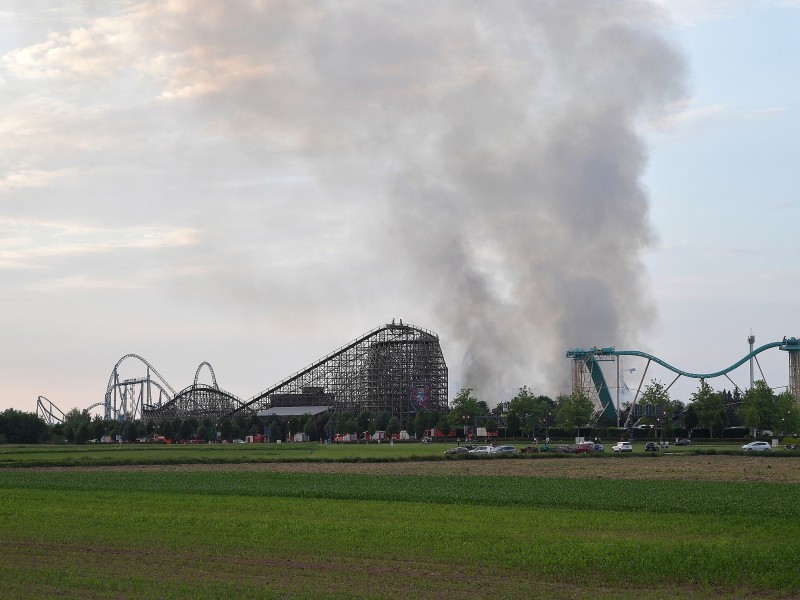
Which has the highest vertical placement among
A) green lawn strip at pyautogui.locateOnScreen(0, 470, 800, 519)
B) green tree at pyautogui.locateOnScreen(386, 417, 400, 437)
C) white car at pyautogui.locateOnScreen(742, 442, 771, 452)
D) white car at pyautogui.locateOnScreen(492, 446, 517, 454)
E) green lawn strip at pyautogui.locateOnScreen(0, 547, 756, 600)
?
green tree at pyautogui.locateOnScreen(386, 417, 400, 437)

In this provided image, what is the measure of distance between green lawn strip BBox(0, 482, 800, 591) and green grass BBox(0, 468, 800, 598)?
6 centimetres

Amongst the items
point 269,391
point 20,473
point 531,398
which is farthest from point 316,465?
point 269,391

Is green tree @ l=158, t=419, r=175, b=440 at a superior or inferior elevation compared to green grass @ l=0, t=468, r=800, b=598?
superior

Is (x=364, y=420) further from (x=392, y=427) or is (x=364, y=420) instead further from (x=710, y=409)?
(x=710, y=409)

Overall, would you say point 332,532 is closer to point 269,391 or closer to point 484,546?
point 484,546

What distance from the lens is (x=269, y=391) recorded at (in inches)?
5792

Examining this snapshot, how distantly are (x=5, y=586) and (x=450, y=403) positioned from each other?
117 metres

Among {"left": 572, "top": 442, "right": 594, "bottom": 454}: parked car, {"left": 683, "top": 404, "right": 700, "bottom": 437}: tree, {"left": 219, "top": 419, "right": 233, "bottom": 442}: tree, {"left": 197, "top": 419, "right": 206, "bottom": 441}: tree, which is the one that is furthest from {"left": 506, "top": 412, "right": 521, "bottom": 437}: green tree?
{"left": 197, "top": 419, "right": 206, "bottom": 441}: tree

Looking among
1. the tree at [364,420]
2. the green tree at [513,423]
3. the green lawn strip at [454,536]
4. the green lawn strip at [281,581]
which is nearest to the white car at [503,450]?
the green lawn strip at [454,536]

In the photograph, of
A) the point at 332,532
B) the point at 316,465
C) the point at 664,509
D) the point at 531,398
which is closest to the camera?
the point at 332,532

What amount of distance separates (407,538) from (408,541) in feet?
1.54

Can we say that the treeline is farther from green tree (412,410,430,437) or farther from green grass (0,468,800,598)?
green grass (0,468,800,598)

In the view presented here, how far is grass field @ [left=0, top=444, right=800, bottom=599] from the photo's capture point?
766 inches

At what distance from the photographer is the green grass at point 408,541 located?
1947 centimetres
